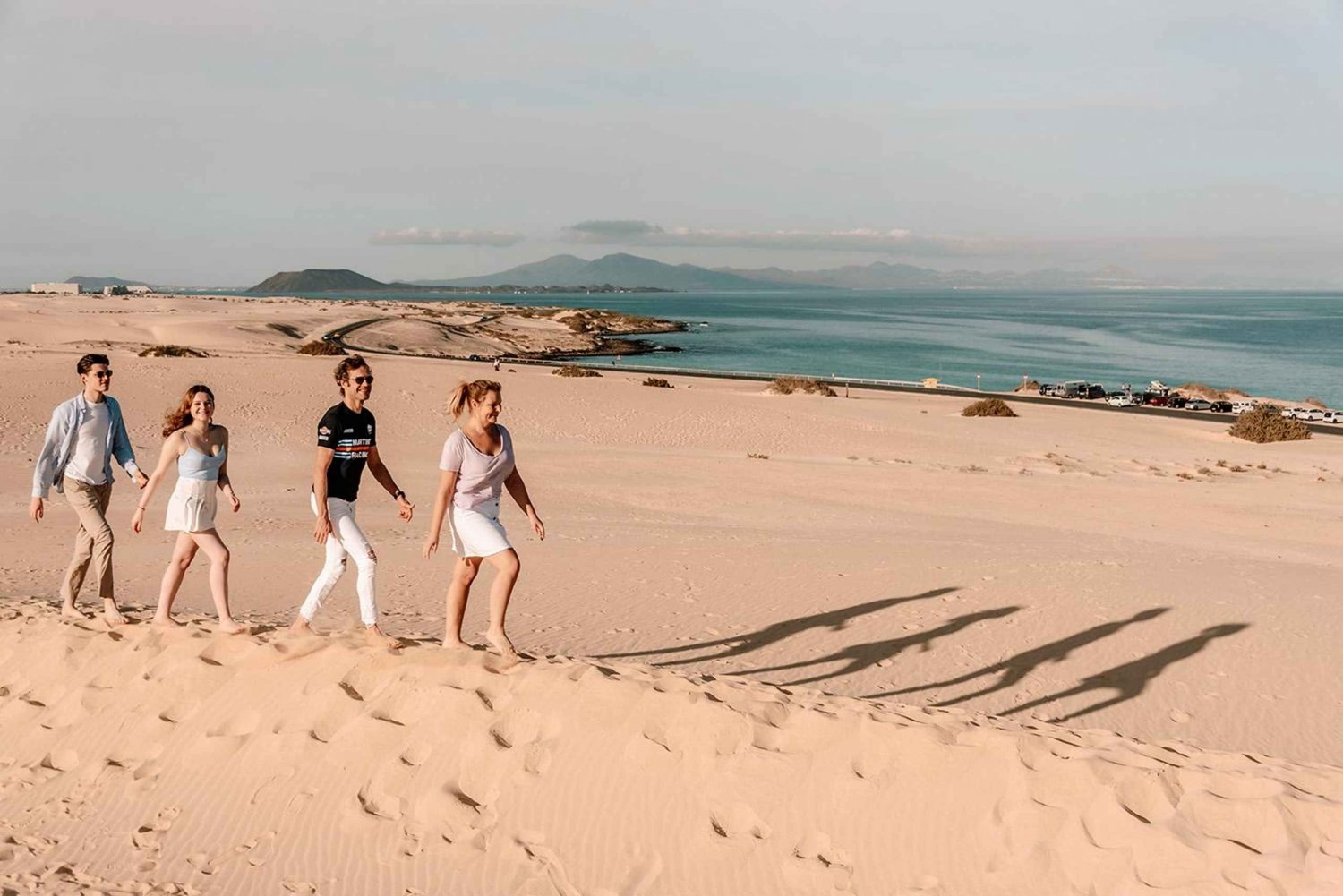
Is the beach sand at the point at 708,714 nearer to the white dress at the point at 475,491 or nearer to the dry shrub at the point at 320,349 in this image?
the white dress at the point at 475,491

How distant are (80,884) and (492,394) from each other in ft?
9.76

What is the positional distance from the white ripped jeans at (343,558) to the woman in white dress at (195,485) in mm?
688

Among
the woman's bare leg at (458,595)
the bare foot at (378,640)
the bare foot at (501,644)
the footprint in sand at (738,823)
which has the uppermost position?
the woman's bare leg at (458,595)

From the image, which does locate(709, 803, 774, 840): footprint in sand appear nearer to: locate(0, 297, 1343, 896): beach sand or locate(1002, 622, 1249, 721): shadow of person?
locate(0, 297, 1343, 896): beach sand

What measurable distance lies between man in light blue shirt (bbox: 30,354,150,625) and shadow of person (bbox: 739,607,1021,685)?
4.72 m

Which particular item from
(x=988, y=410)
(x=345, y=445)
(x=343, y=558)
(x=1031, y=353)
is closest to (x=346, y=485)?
(x=345, y=445)

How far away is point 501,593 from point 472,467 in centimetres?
77

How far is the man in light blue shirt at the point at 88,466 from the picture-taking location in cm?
690

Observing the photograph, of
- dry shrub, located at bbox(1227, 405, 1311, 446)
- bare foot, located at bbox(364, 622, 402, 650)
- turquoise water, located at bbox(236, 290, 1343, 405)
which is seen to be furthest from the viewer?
turquoise water, located at bbox(236, 290, 1343, 405)

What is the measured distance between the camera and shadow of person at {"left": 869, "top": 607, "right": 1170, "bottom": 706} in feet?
23.8

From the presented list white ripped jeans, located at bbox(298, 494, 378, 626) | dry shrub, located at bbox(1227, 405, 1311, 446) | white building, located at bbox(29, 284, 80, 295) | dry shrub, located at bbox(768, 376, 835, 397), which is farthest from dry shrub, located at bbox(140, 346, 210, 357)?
white building, located at bbox(29, 284, 80, 295)

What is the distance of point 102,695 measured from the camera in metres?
5.68

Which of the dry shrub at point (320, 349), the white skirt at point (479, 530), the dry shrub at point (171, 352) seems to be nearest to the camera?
the white skirt at point (479, 530)

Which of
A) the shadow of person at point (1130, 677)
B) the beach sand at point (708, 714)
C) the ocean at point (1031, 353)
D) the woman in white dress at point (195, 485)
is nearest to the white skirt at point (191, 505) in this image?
the woman in white dress at point (195, 485)
